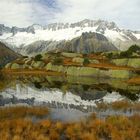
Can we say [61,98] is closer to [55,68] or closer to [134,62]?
[134,62]

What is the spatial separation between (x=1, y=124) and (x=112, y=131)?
34.3ft

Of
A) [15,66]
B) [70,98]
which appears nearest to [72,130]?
[70,98]

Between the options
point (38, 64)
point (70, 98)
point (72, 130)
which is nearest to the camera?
point (72, 130)

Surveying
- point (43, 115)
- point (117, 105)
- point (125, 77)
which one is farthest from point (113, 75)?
point (43, 115)

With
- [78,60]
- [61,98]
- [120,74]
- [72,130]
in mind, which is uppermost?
[78,60]

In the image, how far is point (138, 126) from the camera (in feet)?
120

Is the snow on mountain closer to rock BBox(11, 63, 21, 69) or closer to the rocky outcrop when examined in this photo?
the rocky outcrop

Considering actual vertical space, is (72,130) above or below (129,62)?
below

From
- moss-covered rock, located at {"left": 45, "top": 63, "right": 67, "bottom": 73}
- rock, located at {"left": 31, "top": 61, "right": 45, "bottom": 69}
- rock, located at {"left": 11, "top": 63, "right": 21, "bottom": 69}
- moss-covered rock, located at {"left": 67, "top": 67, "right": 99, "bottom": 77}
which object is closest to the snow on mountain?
moss-covered rock, located at {"left": 67, "top": 67, "right": 99, "bottom": 77}

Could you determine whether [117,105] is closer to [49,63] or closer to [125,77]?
[125,77]

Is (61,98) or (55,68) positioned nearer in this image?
(61,98)

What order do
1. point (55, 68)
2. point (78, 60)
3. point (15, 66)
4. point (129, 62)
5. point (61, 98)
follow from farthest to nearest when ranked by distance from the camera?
point (15, 66) < point (55, 68) < point (78, 60) < point (129, 62) < point (61, 98)

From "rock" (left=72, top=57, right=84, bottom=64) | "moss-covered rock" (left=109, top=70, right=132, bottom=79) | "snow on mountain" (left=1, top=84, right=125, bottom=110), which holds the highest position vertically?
"rock" (left=72, top=57, right=84, bottom=64)

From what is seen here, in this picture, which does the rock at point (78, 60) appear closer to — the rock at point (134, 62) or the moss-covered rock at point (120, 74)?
the rock at point (134, 62)
